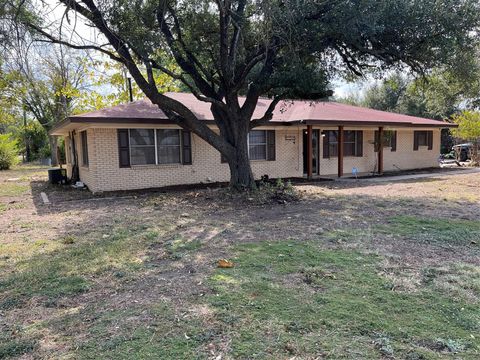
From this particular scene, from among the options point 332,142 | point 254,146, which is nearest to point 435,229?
point 254,146

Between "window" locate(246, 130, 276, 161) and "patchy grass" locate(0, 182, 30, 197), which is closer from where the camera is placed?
"patchy grass" locate(0, 182, 30, 197)

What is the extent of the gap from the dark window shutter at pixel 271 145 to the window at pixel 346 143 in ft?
9.29

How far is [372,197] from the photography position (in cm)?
1017

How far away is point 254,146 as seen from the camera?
14.6 metres

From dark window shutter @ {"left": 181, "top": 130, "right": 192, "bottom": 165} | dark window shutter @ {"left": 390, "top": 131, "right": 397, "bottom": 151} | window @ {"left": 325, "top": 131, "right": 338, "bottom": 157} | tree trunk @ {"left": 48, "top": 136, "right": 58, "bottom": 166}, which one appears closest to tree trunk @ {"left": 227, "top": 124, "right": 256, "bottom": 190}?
dark window shutter @ {"left": 181, "top": 130, "right": 192, "bottom": 165}

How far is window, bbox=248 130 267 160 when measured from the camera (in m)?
14.6

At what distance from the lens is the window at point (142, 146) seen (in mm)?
12344

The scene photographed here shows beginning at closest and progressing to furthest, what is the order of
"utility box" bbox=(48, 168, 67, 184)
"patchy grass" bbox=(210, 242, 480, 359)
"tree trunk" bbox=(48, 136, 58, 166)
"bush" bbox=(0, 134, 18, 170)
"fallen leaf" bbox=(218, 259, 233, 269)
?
1. "patchy grass" bbox=(210, 242, 480, 359)
2. "fallen leaf" bbox=(218, 259, 233, 269)
3. "utility box" bbox=(48, 168, 67, 184)
4. "bush" bbox=(0, 134, 18, 170)
5. "tree trunk" bbox=(48, 136, 58, 166)

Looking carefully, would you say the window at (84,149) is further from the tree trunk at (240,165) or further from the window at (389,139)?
the window at (389,139)

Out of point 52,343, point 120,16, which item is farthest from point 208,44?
point 52,343

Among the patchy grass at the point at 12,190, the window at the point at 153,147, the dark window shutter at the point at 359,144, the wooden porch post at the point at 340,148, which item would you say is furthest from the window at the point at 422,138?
the patchy grass at the point at 12,190

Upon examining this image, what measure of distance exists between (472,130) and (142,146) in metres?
17.7

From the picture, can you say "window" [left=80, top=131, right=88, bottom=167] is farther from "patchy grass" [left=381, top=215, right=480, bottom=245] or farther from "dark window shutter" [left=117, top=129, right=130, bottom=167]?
"patchy grass" [left=381, top=215, right=480, bottom=245]

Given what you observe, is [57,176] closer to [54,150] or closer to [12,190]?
[12,190]
